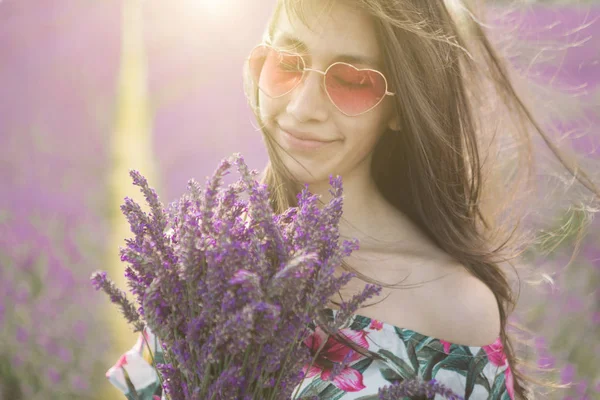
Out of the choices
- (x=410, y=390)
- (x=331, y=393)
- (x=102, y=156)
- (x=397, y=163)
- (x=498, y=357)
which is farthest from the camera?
(x=102, y=156)

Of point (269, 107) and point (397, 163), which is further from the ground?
point (269, 107)

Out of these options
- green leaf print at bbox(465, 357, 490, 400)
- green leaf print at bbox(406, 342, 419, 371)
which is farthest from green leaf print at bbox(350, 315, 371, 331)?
green leaf print at bbox(465, 357, 490, 400)

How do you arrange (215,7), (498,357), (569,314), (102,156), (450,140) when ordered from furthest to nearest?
(102,156) < (215,7) < (569,314) < (450,140) < (498,357)

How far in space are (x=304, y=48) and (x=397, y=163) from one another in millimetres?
568

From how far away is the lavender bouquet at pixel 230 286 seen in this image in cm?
110

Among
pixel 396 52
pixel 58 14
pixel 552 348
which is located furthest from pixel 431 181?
pixel 58 14

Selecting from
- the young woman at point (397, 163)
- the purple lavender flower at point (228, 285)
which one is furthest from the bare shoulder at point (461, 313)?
the purple lavender flower at point (228, 285)

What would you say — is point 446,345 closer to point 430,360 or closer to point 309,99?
point 430,360

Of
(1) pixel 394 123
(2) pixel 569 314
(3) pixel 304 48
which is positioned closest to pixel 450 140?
(1) pixel 394 123

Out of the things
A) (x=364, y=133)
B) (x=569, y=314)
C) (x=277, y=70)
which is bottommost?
(x=569, y=314)

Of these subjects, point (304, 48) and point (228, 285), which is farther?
point (304, 48)

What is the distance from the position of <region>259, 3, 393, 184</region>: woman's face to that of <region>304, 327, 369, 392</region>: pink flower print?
1.37 feet

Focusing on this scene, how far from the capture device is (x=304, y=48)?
178cm

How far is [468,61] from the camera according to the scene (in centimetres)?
213
